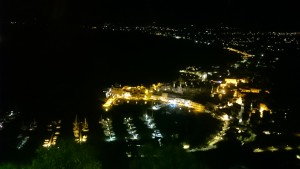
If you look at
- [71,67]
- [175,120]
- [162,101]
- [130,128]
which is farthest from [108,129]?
[71,67]

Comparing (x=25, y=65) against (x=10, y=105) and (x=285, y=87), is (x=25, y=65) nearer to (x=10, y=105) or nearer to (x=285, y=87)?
(x=10, y=105)

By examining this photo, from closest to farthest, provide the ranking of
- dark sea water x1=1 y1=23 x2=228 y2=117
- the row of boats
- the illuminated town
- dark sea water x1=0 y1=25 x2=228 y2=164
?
the illuminated town < the row of boats < dark sea water x1=0 y1=25 x2=228 y2=164 < dark sea water x1=1 y1=23 x2=228 y2=117

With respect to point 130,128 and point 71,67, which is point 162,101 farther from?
point 71,67

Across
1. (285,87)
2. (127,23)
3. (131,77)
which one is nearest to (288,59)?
(285,87)

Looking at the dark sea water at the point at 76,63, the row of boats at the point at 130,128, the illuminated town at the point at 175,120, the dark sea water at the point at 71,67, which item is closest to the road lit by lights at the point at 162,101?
the illuminated town at the point at 175,120

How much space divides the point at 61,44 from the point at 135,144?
964 inches

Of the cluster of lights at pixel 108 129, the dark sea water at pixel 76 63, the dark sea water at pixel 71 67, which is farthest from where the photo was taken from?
the dark sea water at pixel 76 63

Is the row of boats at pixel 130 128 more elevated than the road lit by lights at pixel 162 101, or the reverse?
the road lit by lights at pixel 162 101

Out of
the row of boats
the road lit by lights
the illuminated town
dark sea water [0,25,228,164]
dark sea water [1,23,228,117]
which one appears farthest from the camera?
dark sea water [1,23,228,117]

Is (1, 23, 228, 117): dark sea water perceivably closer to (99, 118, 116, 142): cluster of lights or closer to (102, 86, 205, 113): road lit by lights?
(102, 86, 205, 113): road lit by lights

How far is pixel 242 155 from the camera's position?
11578mm

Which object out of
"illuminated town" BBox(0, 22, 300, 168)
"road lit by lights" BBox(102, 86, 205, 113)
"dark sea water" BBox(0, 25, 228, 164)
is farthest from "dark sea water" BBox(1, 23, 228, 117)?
"road lit by lights" BBox(102, 86, 205, 113)

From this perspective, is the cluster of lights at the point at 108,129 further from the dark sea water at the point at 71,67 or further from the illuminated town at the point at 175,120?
the dark sea water at the point at 71,67

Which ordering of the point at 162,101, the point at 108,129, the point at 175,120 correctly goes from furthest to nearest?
the point at 162,101 → the point at 175,120 → the point at 108,129
